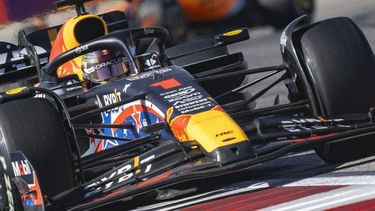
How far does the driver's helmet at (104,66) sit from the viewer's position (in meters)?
7.94

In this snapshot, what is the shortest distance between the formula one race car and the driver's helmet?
0.37 ft

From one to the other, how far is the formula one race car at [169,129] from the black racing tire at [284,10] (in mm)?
7161

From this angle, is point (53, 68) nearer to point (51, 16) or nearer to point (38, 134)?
point (38, 134)

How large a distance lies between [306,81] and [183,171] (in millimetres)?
1379

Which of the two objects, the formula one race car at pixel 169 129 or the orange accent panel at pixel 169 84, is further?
the orange accent panel at pixel 169 84

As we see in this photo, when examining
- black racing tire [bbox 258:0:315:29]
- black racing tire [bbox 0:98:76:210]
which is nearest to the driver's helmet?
black racing tire [bbox 0:98:76:210]

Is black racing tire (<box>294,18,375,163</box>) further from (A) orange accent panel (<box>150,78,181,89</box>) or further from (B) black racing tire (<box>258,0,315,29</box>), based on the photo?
(B) black racing tire (<box>258,0,315,29</box>)

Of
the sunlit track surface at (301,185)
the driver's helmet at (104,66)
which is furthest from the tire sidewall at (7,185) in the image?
the driver's helmet at (104,66)

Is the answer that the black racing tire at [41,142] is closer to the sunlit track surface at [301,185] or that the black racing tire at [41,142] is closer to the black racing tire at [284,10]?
the sunlit track surface at [301,185]

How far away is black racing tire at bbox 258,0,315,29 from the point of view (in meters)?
14.7

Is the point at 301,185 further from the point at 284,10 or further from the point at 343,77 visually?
the point at 284,10

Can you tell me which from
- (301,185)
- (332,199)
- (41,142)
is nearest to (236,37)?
(41,142)

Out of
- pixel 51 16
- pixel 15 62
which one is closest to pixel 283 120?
pixel 15 62

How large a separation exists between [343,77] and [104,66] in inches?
82.9
